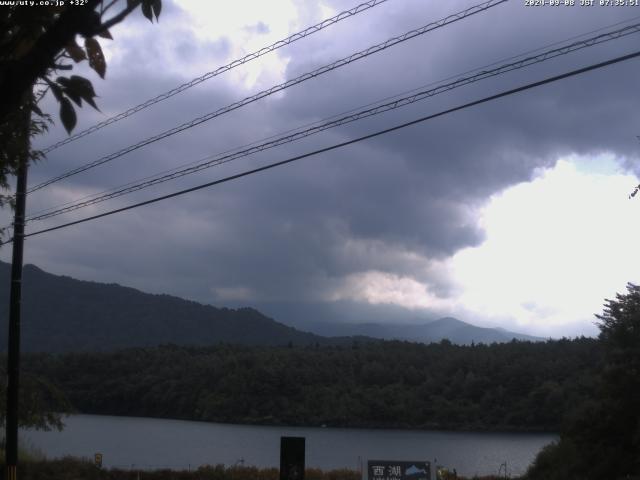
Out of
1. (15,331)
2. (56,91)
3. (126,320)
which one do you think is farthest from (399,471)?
(126,320)

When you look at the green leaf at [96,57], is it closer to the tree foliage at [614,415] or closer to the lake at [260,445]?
the tree foliage at [614,415]

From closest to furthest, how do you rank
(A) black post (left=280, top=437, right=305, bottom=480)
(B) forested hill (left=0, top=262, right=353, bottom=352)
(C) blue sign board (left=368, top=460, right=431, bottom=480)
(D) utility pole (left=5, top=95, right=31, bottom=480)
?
1. (A) black post (left=280, top=437, right=305, bottom=480)
2. (C) blue sign board (left=368, top=460, right=431, bottom=480)
3. (D) utility pole (left=5, top=95, right=31, bottom=480)
4. (B) forested hill (left=0, top=262, right=353, bottom=352)

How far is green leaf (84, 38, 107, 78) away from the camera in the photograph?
3.96 metres

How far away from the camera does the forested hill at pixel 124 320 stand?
127 m

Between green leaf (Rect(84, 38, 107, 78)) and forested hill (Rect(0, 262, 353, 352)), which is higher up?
forested hill (Rect(0, 262, 353, 352))

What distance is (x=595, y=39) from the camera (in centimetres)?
1124

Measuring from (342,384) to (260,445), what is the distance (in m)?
17.9

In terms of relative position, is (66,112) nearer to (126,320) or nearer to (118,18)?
(118,18)

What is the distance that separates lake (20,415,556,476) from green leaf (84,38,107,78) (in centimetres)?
2862

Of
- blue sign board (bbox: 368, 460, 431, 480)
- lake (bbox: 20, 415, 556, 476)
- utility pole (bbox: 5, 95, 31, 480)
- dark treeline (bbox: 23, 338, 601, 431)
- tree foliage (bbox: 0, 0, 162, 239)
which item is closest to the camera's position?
tree foliage (bbox: 0, 0, 162, 239)

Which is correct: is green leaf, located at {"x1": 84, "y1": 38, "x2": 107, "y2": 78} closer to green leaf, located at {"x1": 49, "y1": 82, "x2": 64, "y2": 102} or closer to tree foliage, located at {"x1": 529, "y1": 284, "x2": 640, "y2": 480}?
green leaf, located at {"x1": 49, "y1": 82, "x2": 64, "y2": 102}

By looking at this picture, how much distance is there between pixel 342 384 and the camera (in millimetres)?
65562

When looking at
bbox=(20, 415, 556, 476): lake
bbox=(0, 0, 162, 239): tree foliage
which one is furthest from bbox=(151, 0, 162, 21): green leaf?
bbox=(20, 415, 556, 476): lake

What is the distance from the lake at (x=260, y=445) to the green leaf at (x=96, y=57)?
28.6 m
